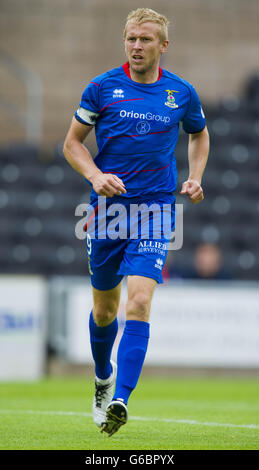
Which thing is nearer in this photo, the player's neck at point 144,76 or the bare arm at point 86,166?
the bare arm at point 86,166

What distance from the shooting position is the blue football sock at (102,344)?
5957 millimetres

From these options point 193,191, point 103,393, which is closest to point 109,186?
point 193,191

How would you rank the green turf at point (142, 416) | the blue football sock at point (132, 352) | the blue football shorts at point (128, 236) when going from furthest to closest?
1. the blue football shorts at point (128, 236)
2. the blue football sock at point (132, 352)
3. the green turf at point (142, 416)

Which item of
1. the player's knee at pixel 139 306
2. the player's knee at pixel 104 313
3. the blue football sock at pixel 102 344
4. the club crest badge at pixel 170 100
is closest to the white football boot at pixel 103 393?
the blue football sock at pixel 102 344

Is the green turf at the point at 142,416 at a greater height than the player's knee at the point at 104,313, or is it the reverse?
the player's knee at the point at 104,313

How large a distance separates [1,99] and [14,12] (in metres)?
1.63

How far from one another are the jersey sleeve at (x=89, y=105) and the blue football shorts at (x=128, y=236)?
0.47 meters

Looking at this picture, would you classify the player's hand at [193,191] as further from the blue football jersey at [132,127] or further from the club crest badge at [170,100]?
the club crest badge at [170,100]

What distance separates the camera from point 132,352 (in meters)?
5.16

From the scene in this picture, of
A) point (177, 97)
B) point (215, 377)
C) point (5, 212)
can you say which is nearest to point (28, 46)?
point (5, 212)

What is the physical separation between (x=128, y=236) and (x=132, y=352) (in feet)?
2.31

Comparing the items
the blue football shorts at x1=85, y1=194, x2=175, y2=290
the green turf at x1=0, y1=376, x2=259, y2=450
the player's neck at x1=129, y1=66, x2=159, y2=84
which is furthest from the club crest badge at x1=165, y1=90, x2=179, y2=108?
the green turf at x1=0, y1=376, x2=259, y2=450

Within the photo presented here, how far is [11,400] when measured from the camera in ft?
27.5
